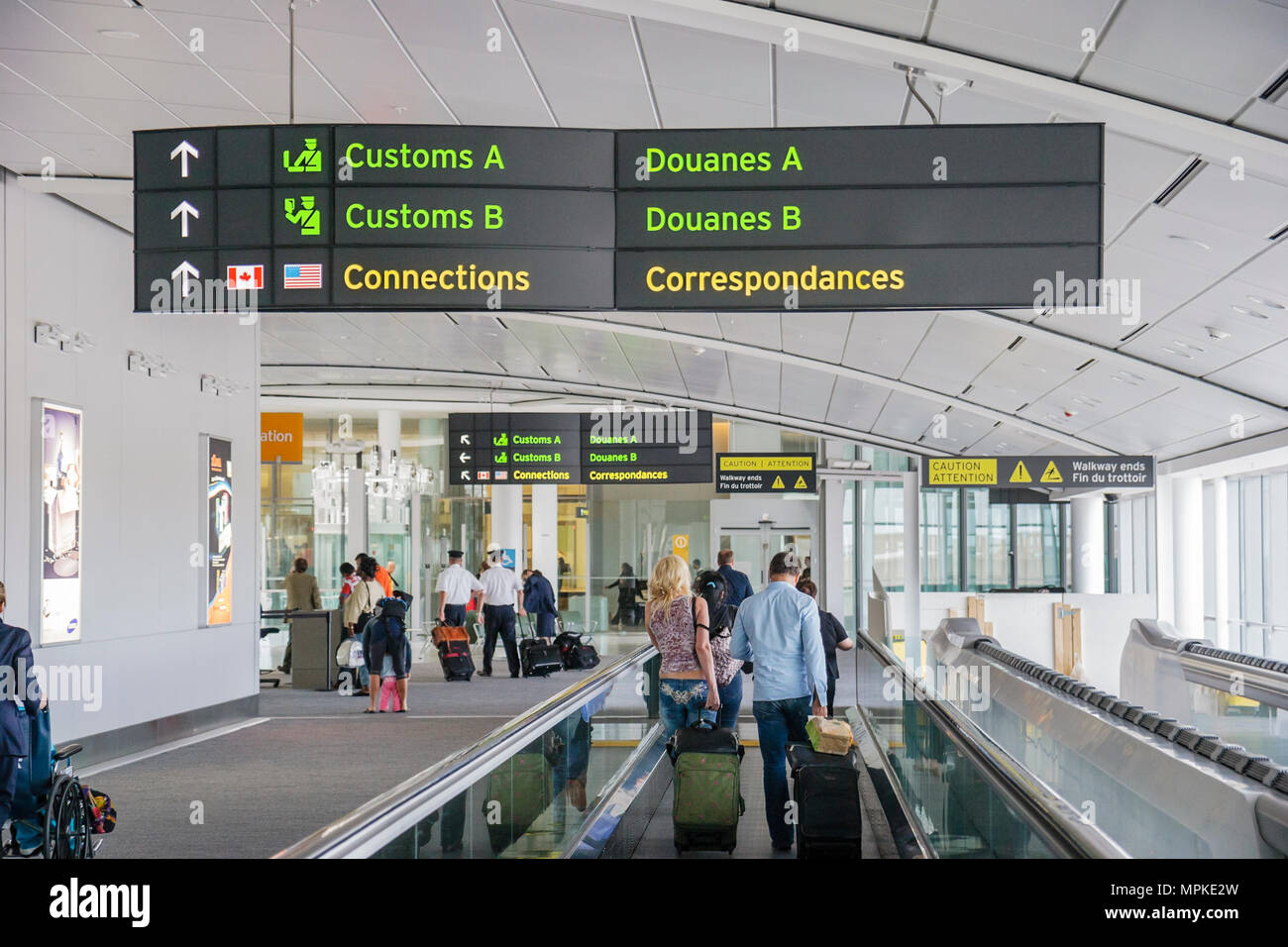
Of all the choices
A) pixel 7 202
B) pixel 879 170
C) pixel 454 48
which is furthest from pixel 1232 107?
pixel 7 202

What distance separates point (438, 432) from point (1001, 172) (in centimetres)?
2416

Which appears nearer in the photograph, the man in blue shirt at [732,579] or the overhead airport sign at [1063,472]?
the man in blue shirt at [732,579]

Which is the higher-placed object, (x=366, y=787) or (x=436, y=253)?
(x=436, y=253)

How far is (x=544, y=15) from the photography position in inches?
270

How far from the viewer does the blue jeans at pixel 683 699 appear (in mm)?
8070

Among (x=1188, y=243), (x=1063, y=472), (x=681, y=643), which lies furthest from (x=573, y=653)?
(x=1188, y=243)

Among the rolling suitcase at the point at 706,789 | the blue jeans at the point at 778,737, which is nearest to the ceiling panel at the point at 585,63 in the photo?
the blue jeans at the point at 778,737

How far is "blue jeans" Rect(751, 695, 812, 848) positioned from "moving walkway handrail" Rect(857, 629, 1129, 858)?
1.27m

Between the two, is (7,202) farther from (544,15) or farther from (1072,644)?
(1072,644)

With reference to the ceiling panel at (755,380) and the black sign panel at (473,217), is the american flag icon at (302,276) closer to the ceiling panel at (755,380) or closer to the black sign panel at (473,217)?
the black sign panel at (473,217)

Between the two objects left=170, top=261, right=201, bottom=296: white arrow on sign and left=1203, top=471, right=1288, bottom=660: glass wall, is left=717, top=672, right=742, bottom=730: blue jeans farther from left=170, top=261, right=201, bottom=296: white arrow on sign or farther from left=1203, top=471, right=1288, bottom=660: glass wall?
left=1203, top=471, right=1288, bottom=660: glass wall

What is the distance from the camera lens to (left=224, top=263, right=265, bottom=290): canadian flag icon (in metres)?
6.00

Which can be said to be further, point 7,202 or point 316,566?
point 316,566

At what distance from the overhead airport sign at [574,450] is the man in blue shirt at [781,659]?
12.0 metres
